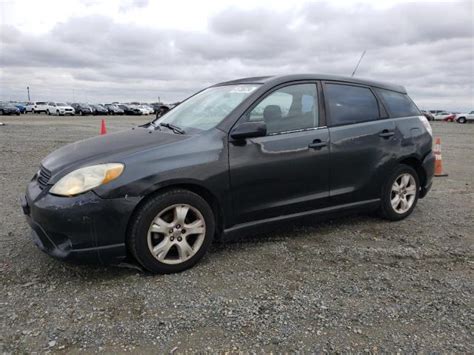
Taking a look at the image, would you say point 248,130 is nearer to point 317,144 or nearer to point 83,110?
point 317,144

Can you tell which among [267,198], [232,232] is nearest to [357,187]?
[267,198]

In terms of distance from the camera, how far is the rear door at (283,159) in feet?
12.4

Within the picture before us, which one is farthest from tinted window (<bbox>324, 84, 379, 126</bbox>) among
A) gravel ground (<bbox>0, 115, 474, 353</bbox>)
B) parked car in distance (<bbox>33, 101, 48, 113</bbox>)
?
parked car in distance (<bbox>33, 101, 48, 113</bbox>)

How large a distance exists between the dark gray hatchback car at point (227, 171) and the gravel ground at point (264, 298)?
291 mm

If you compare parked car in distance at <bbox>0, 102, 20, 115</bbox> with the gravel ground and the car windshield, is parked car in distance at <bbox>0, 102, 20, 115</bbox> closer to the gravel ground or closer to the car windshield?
the gravel ground

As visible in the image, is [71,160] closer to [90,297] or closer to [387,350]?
[90,297]

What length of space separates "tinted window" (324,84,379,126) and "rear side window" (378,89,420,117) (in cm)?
21

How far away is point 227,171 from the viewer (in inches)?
144

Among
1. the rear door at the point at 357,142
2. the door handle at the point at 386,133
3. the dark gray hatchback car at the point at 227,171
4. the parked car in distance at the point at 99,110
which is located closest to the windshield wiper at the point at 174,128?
the dark gray hatchback car at the point at 227,171

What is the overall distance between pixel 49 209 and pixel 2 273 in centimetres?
81

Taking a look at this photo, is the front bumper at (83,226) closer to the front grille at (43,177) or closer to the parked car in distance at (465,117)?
the front grille at (43,177)

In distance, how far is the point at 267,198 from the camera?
3.91m

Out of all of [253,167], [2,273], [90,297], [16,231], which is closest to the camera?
[90,297]

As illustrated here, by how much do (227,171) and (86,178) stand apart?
1.14m
